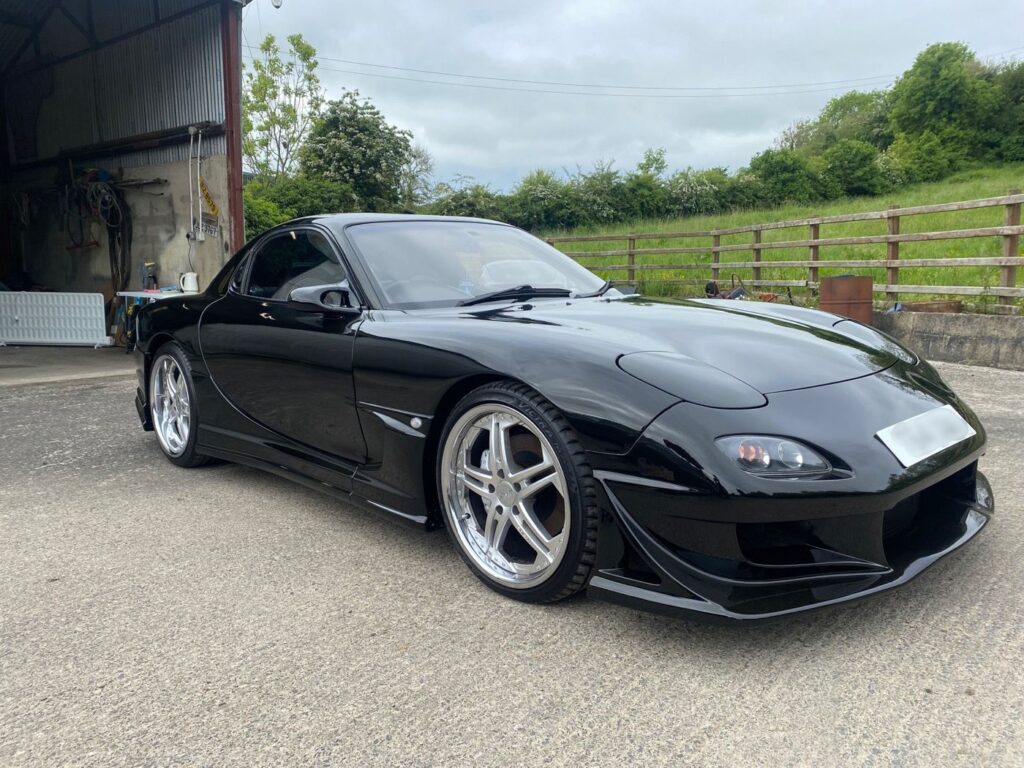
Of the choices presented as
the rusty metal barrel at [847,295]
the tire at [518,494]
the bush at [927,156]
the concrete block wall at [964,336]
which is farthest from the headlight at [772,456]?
the bush at [927,156]

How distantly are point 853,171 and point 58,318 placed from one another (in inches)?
1180

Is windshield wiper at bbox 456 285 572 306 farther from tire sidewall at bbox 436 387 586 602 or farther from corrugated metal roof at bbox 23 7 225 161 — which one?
corrugated metal roof at bbox 23 7 225 161

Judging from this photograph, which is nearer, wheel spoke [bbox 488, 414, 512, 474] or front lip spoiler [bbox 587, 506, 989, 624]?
front lip spoiler [bbox 587, 506, 989, 624]

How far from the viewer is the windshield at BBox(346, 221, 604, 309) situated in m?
3.11

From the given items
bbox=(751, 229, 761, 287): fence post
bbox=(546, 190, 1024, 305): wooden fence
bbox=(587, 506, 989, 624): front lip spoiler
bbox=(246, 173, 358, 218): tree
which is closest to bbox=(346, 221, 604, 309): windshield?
bbox=(587, 506, 989, 624): front lip spoiler

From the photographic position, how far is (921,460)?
2143 mm

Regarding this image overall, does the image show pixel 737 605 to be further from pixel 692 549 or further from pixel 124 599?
pixel 124 599

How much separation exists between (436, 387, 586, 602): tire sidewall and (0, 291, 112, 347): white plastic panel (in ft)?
33.9

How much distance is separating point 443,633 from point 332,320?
1353 mm

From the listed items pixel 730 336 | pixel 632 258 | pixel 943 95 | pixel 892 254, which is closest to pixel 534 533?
pixel 730 336

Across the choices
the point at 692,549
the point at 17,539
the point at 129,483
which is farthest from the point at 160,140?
the point at 692,549

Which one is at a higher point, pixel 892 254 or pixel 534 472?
pixel 892 254

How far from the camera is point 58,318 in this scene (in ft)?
37.1

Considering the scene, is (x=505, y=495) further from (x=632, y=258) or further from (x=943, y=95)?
(x=943, y=95)
